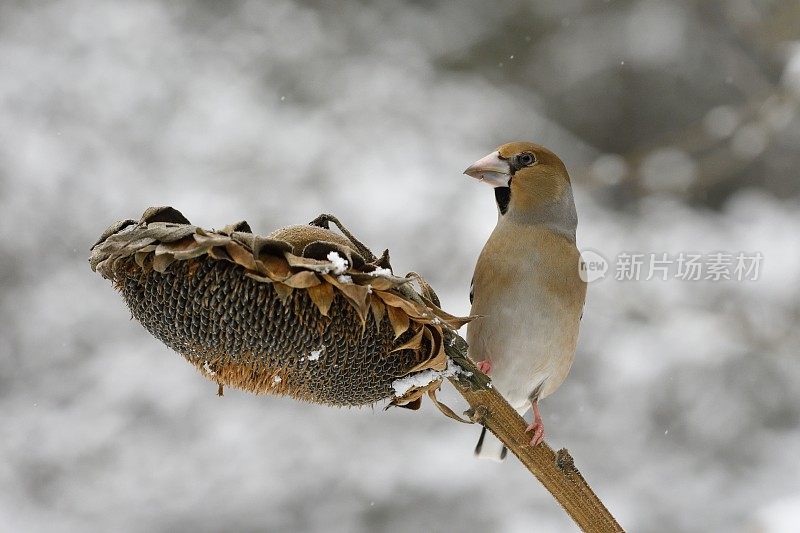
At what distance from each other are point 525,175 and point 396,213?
1978mm

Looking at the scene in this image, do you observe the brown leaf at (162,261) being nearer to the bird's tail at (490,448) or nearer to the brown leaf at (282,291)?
the brown leaf at (282,291)

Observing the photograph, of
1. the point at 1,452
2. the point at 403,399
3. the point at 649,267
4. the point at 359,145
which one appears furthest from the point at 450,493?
the point at 403,399

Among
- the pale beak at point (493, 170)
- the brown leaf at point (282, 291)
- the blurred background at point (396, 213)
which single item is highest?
the blurred background at point (396, 213)

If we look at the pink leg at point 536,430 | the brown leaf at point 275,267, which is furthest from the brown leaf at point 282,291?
the pink leg at point 536,430

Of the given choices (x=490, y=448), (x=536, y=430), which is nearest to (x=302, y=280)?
(x=536, y=430)

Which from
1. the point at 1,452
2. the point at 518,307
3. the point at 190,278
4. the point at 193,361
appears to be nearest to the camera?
the point at 190,278

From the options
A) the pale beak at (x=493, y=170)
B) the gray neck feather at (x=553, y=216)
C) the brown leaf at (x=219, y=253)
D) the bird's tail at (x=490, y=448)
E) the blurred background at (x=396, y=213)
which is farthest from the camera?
the blurred background at (x=396, y=213)

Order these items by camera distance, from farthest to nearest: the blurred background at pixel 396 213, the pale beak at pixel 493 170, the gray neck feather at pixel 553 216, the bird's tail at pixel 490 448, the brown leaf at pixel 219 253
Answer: the blurred background at pixel 396 213, the bird's tail at pixel 490 448, the gray neck feather at pixel 553 216, the pale beak at pixel 493 170, the brown leaf at pixel 219 253

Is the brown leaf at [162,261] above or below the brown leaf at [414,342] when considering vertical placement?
below

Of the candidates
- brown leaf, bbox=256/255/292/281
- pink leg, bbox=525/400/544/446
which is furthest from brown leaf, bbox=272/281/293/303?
pink leg, bbox=525/400/544/446

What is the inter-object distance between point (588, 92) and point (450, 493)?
2.08m

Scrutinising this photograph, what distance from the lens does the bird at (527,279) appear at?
2064 mm

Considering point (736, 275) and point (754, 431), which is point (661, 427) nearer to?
point (754, 431)

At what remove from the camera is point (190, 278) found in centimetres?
113
